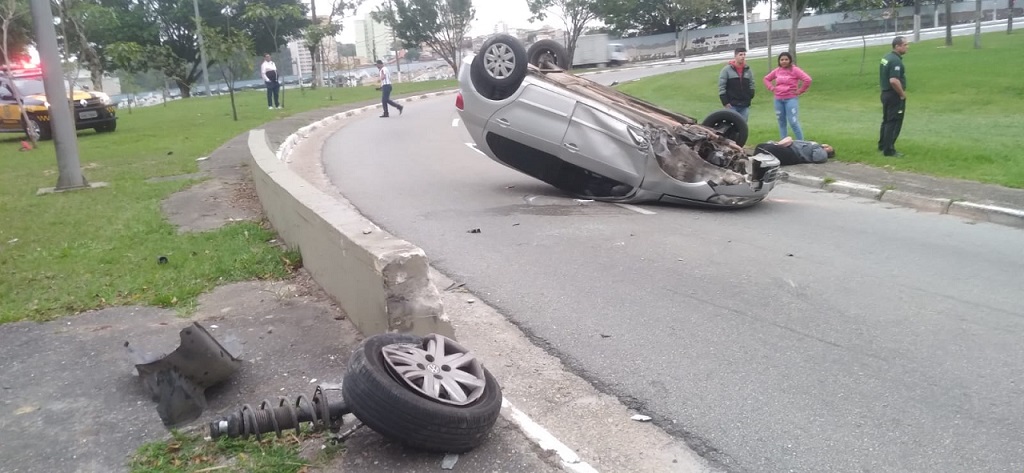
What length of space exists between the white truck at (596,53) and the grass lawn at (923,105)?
2379 cm

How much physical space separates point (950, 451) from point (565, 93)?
689cm

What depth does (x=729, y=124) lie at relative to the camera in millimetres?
11383

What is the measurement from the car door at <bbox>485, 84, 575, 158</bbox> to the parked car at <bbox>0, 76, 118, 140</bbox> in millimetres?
15328

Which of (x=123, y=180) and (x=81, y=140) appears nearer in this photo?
(x=123, y=180)

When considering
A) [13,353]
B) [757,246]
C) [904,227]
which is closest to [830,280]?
[757,246]

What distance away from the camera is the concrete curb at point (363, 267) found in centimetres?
492

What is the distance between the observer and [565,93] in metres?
10.2

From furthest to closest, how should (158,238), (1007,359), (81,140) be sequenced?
(81,140), (158,238), (1007,359)

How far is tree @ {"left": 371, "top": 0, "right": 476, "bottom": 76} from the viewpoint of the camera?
60531 millimetres

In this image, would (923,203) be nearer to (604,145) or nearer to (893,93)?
(893,93)

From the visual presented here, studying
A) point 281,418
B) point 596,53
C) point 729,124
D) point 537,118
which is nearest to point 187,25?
point 596,53

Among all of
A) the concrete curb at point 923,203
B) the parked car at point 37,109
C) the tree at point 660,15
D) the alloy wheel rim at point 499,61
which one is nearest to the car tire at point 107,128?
the parked car at point 37,109

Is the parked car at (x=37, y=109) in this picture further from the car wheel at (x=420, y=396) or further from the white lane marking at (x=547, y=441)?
the white lane marking at (x=547, y=441)

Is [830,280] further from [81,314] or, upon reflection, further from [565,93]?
[81,314]
